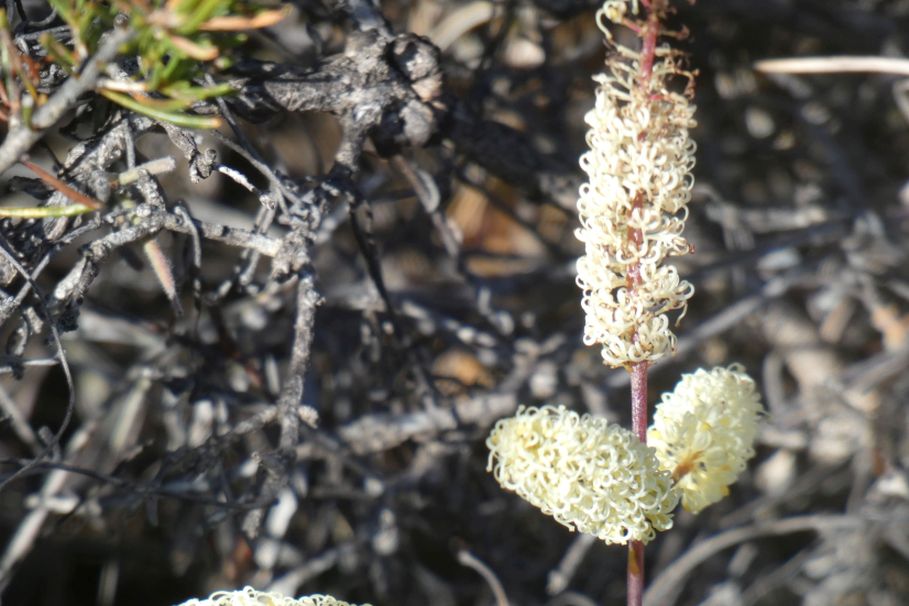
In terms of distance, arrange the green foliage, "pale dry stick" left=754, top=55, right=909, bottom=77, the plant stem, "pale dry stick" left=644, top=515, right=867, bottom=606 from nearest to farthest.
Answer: the green foliage < the plant stem < "pale dry stick" left=754, top=55, right=909, bottom=77 < "pale dry stick" left=644, top=515, right=867, bottom=606

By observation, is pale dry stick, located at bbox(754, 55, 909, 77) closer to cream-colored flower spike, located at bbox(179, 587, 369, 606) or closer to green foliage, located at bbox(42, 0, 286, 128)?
green foliage, located at bbox(42, 0, 286, 128)

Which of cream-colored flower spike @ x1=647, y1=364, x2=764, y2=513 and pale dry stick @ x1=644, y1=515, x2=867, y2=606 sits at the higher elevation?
cream-colored flower spike @ x1=647, y1=364, x2=764, y2=513

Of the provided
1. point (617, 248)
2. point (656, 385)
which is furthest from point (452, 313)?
point (617, 248)

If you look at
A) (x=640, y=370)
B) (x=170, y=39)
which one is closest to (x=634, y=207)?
(x=640, y=370)

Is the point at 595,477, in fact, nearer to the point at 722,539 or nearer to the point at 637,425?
the point at 637,425

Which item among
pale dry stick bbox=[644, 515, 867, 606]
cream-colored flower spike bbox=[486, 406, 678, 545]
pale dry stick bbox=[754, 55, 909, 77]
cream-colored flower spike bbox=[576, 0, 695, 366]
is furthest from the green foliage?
pale dry stick bbox=[644, 515, 867, 606]
